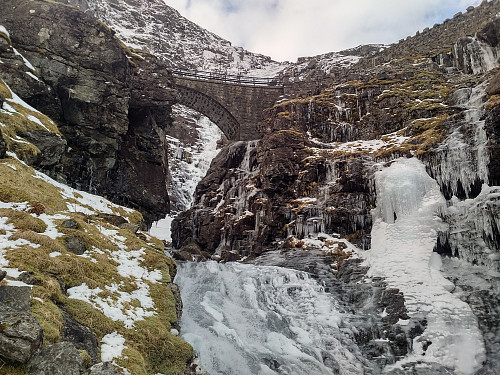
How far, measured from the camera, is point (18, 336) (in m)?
4.50

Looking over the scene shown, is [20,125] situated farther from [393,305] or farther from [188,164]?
[188,164]

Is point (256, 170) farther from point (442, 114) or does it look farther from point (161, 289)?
point (161, 289)

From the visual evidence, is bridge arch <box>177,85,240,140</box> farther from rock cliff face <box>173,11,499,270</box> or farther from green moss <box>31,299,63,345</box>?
green moss <box>31,299,63,345</box>

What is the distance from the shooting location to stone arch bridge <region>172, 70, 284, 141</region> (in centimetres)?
3809

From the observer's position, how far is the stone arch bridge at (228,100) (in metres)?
38.1

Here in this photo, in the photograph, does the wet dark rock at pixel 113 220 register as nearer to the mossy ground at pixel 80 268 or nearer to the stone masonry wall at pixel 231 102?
the mossy ground at pixel 80 268

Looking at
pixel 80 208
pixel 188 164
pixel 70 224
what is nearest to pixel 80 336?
pixel 70 224

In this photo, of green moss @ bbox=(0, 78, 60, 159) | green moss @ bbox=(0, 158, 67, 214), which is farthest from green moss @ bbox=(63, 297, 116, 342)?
green moss @ bbox=(0, 78, 60, 159)

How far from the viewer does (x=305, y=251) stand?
24031 millimetres

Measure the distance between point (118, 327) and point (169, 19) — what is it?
12430 centimetres

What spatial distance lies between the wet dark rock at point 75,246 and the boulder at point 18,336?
4487 millimetres

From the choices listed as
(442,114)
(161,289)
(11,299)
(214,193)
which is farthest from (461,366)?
(214,193)

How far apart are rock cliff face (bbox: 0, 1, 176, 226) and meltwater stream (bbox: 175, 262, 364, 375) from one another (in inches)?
376

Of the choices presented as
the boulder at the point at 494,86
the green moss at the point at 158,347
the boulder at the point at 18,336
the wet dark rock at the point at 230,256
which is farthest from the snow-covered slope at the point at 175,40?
the boulder at the point at 18,336
